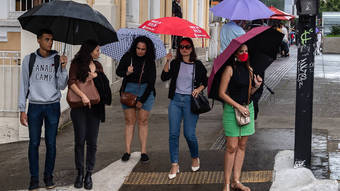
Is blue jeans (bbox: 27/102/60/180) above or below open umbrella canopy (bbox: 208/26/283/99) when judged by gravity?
below

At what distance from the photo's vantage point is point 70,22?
254 inches

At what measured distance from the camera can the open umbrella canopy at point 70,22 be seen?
591 cm

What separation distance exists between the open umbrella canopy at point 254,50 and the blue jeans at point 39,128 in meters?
1.72

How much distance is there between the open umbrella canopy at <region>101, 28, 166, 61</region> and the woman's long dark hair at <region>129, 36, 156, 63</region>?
155mm

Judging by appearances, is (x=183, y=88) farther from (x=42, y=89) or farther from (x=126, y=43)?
(x=42, y=89)

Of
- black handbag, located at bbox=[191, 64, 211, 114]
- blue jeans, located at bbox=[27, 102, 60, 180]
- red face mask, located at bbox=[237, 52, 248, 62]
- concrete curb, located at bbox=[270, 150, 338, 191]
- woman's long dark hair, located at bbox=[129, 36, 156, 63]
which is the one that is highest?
woman's long dark hair, located at bbox=[129, 36, 156, 63]

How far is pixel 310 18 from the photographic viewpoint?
19.8ft

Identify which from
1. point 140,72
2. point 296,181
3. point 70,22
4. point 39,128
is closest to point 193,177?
point 296,181

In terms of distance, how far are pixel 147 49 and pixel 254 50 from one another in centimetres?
166

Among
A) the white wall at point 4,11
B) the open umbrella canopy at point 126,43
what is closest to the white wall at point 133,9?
the white wall at point 4,11

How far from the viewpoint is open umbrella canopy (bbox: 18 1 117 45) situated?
591cm

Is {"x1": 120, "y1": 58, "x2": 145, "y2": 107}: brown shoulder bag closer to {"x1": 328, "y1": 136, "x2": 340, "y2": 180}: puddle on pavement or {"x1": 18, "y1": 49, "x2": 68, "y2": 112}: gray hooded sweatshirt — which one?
{"x1": 18, "y1": 49, "x2": 68, "y2": 112}: gray hooded sweatshirt

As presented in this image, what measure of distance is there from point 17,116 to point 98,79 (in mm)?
4612

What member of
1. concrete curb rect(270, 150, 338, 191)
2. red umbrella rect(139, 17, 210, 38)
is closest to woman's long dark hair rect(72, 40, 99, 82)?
red umbrella rect(139, 17, 210, 38)
